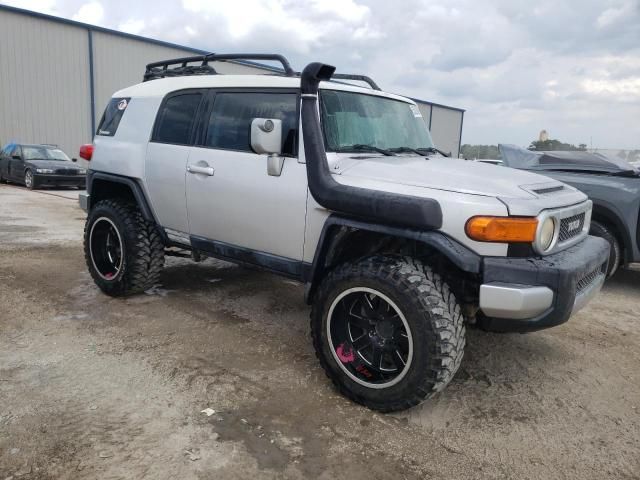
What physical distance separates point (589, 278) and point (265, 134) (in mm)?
2234

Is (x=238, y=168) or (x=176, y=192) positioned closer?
(x=238, y=168)

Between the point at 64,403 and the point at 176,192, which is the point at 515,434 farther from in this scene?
the point at 176,192

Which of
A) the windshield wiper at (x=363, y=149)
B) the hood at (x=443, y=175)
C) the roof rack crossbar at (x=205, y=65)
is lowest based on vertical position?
the hood at (x=443, y=175)

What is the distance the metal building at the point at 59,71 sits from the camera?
772 inches

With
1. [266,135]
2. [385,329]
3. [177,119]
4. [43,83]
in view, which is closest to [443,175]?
[385,329]

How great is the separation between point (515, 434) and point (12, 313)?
4079 mm

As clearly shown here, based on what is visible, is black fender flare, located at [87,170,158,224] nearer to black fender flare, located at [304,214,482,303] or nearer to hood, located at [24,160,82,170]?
black fender flare, located at [304,214,482,303]

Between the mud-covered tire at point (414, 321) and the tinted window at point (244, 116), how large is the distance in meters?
1.03

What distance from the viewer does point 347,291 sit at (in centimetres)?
299

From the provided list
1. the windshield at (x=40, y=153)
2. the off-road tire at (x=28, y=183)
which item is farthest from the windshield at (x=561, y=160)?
the windshield at (x=40, y=153)

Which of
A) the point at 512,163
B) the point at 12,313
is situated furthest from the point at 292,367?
the point at 512,163

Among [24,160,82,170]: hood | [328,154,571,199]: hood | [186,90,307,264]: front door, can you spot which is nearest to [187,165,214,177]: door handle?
[186,90,307,264]: front door

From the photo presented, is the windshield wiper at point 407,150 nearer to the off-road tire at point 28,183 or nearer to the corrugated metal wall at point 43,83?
the off-road tire at point 28,183

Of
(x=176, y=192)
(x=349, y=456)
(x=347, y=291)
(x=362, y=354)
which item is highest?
(x=176, y=192)
